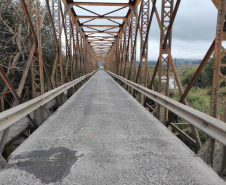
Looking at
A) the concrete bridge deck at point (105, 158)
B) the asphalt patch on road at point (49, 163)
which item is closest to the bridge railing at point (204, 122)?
the concrete bridge deck at point (105, 158)

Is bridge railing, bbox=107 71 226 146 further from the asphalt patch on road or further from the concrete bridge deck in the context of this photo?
the asphalt patch on road

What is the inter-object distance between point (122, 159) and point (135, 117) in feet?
8.78

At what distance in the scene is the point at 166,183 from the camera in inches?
94.0

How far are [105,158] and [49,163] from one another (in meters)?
0.76

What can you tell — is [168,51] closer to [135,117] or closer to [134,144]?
[135,117]

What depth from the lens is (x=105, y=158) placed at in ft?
9.91

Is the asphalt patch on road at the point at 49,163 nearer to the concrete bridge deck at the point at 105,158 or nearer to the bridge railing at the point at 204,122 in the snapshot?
the concrete bridge deck at the point at 105,158

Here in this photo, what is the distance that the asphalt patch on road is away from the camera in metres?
2.55

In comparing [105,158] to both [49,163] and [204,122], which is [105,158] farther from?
[204,122]

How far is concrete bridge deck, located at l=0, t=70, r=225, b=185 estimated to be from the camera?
249cm

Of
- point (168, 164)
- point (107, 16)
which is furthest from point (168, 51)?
point (107, 16)

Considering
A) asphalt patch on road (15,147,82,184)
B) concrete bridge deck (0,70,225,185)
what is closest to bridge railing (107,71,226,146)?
concrete bridge deck (0,70,225,185)

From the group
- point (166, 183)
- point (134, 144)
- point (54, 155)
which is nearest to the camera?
point (166, 183)

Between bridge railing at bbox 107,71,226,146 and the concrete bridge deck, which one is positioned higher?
bridge railing at bbox 107,71,226,146
